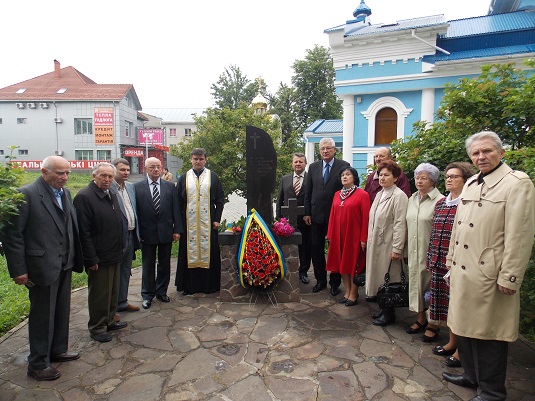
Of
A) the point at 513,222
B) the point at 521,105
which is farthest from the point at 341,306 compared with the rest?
the point at 521,105

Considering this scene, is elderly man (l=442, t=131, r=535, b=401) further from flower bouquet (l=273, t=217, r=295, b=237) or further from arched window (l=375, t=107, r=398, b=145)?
arched window (l=375, t=107, r=398, b=145)

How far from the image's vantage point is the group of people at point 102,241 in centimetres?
301

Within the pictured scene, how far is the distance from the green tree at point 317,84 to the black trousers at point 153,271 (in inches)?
1111

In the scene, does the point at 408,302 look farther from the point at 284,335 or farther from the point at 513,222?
the point at 513,222

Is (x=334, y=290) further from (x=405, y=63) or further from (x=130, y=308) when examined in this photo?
(x=405, y=63)

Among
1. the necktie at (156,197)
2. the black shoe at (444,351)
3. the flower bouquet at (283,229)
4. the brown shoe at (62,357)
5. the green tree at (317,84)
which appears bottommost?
the brown shoe at (62,357)

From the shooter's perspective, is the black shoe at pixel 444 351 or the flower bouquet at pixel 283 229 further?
the flower bouquet at pixel 283 229

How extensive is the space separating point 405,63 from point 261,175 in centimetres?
931

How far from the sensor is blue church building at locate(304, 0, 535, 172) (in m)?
11.2

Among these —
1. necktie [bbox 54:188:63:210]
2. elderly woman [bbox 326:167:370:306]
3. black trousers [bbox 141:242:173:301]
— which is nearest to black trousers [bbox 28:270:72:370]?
necktie [bbox 54:188:63:210]

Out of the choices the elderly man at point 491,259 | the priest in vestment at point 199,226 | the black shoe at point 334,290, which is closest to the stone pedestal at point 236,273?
the priest in vestment at point 199,226

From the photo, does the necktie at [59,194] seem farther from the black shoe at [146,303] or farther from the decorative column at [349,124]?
the decorative column at [349,124]

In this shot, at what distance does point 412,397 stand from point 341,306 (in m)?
1.86

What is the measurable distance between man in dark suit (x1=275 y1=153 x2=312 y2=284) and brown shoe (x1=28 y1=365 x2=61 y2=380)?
3459mm
